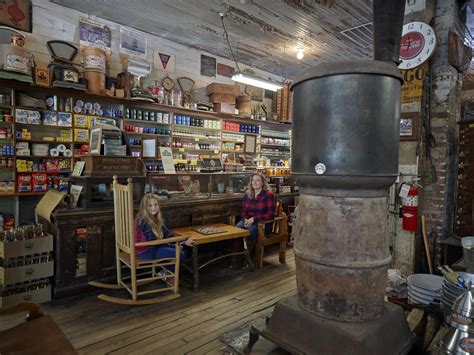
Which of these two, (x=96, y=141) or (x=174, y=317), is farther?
(x=96, y=141)

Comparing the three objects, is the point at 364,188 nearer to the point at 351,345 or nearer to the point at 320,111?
the point at 320,111

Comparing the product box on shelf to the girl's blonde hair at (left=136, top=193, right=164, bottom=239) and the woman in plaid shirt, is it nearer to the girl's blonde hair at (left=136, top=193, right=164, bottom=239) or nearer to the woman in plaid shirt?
the girl's blonde hair at (left=136, top=193, right=164, bottom=239)

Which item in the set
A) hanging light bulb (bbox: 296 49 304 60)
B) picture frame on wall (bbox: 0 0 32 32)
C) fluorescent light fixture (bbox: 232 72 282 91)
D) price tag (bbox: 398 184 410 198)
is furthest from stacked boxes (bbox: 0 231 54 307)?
hanging light bulb (bbox: 296 49 304 60)

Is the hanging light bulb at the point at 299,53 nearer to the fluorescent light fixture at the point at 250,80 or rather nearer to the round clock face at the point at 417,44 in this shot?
the fluorescent light fixture at the point at 250,80

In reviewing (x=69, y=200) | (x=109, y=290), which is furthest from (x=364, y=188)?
(x=69, y=200)

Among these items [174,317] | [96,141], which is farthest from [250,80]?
[174,317]

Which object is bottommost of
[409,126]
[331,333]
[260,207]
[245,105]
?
[331,333]

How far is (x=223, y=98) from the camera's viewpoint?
7016mm

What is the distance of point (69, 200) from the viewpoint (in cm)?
349

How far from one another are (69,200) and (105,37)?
359 cm

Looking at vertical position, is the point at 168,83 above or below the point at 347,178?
above

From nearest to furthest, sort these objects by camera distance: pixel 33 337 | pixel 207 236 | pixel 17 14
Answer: pixel 33 337 → pixel 207 236 → pixel 17 14

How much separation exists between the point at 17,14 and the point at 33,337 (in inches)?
204

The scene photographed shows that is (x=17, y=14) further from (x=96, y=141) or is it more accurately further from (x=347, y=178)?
(x=347, y=178)
